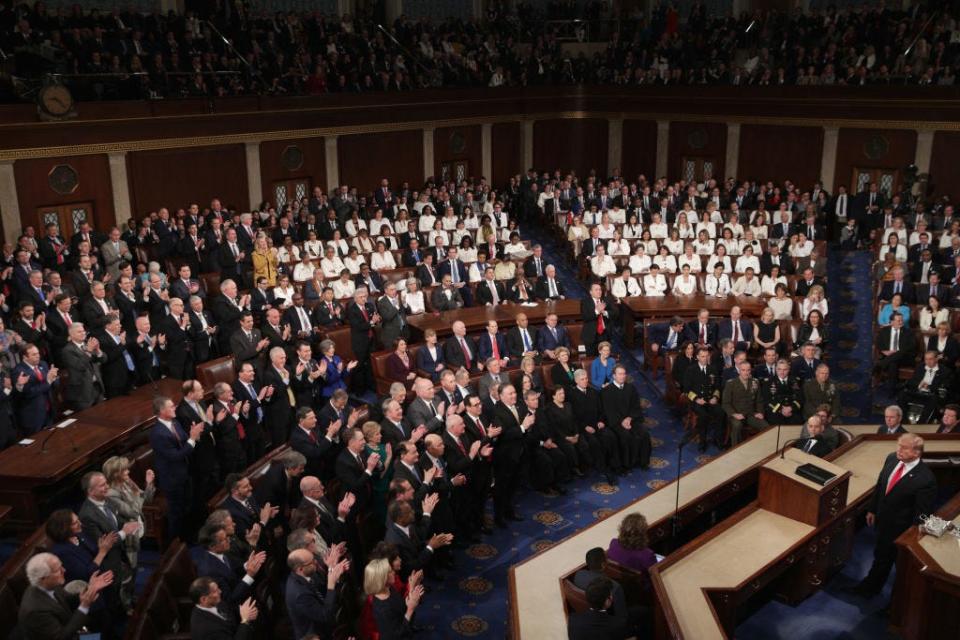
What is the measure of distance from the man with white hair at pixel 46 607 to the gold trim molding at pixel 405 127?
10155 millimetres

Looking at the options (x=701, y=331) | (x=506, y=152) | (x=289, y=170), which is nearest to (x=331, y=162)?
(x=289, y=170)

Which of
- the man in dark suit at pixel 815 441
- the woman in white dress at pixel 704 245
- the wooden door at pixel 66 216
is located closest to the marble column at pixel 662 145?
the woman in white dress at pixel 704 245

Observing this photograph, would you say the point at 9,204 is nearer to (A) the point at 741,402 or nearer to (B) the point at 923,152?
(A) the point at 741,402

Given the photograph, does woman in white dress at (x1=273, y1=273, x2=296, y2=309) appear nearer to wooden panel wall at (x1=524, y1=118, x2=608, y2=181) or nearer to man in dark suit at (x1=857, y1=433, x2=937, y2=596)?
man in dark suit at (x1=857, y1=433, x2=937, y2=596)

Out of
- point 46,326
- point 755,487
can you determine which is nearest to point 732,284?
point 755,487

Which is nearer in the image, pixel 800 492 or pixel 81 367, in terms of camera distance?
pixel 800 492

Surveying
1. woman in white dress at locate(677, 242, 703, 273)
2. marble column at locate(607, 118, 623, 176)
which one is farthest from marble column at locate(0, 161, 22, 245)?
marble column at locate(607, 118, 623, 176)

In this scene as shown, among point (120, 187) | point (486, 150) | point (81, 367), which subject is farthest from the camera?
point (486, 150)

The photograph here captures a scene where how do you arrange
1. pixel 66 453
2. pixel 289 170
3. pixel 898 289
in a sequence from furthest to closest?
1. pixel 289 170
2. pixel 898 289
3. pixel 66 453

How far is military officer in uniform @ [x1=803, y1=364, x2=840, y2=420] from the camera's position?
30.1 ft

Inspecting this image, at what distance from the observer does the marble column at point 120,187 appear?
1458 cm

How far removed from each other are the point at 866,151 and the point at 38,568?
708 inches

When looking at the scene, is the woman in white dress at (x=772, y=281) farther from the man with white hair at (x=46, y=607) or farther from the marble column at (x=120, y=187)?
the marble column at (x=120, y=187)

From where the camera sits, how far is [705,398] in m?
9.66
